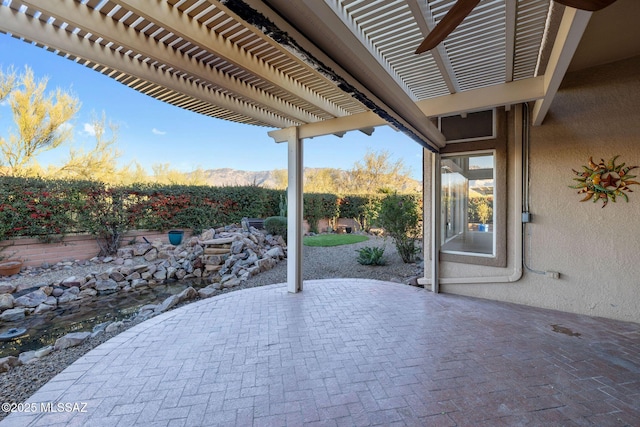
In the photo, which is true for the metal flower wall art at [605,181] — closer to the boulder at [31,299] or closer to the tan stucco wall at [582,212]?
the tan stucco wall at [582,212]

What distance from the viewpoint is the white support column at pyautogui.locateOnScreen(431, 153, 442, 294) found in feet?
15.9

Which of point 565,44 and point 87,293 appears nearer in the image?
point 565,44

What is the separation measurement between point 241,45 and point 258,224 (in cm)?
787

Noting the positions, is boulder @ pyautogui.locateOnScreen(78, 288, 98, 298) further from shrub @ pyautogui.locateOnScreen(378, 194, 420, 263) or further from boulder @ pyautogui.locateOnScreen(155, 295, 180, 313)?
shrub @ pyautogui.locateOnScreen(378, 194, 420, 263)

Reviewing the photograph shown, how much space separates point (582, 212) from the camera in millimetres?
3918

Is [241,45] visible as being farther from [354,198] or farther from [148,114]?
[148,114]

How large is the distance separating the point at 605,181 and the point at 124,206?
33.3ft

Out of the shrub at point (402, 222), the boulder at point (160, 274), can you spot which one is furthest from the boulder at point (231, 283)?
the shrub at point (402, 222)

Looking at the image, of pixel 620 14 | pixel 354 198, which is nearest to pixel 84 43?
pixel 620 14

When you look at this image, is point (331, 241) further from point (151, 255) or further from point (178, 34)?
point (178, 34)

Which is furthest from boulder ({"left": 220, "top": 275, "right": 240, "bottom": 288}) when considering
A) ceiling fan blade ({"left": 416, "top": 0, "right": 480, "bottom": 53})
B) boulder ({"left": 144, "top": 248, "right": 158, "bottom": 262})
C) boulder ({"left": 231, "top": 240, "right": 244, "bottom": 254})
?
ceiling fan blade ({"left": 416, "top": 0, "right": 480, "bottom": 53})

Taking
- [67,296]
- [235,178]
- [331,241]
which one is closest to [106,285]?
[67,296]

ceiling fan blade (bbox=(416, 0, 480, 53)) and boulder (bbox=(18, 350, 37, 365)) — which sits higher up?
ceiling fan blade (bbox=(416, 0, 480, 53))

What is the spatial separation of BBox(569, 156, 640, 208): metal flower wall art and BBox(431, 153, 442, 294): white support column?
69.9 inches
